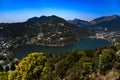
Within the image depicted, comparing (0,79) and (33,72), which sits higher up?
(33,72)

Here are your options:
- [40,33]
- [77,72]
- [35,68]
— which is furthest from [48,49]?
[35,68]

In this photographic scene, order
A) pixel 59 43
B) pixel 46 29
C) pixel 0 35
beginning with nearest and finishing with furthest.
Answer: pixel 59 43
pixel 0 35
pixel 46 29

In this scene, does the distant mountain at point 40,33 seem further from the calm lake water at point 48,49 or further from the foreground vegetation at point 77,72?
the foreground vegetation at point 77,72

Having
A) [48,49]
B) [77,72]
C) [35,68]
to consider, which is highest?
[35,68]

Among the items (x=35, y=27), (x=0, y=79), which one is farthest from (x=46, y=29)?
(x=0, y=79)

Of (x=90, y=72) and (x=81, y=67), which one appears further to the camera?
(x=81, y=67)

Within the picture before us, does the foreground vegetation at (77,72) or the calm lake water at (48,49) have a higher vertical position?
the foreground vegetation at (77,72)

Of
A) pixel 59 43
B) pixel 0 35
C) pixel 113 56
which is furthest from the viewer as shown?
pixel 0 35

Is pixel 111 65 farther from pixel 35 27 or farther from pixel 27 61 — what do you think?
pixel 35 27

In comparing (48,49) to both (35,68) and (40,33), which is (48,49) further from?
(35,68)

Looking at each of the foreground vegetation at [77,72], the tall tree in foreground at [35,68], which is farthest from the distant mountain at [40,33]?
the tall tree in foreground at [35,68]
